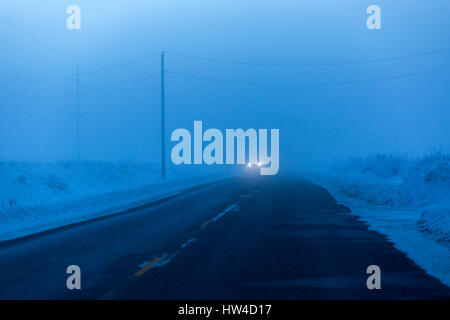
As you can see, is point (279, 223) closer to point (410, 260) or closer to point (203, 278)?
point (410, 260)

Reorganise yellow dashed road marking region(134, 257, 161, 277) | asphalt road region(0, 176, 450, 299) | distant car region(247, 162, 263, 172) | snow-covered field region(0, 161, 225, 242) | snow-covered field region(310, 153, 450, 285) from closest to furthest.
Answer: asphalt road region(0, 176, 450, 299)
yellow dashed road marking region(134, 257, 161, 277)
snow-covered field region(310, 153, 450, 285)
snow-covered field region(0, 161, 225, 242)
distant car region(247, 162, 263, 172)

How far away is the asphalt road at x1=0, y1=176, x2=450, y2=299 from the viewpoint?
8289 mm

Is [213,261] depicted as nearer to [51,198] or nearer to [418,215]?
[418,215]

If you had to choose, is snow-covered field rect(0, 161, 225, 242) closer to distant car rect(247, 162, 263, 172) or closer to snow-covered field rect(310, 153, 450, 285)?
snow-covered field rect(310, 153, 450, 285)

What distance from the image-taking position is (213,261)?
1084 cm

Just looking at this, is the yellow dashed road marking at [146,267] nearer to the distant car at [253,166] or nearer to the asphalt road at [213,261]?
the asphalt road at [213,261]

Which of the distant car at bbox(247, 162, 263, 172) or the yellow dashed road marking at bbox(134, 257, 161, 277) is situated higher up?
the yellow dashed road marking at bbox(134, 257, 161, 277)

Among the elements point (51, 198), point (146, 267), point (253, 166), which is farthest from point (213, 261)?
point (253, 166)

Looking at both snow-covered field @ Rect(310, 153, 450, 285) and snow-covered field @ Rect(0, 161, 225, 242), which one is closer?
snow-covered field @ Rect(310, 153, 450, 285)

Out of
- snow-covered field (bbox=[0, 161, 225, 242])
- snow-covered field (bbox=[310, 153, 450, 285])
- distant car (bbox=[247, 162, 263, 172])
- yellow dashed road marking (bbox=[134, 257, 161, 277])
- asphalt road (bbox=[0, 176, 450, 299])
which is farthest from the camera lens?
distant car (bbox=[247, 162, 263, 172])

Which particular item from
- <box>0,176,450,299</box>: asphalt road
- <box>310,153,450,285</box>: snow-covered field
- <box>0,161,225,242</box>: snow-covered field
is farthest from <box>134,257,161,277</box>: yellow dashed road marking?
<box>0,161,225,242</box>: snow-covered field

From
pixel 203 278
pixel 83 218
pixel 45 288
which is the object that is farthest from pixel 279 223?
pixel 45 288

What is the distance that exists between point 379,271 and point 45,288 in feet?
17.8

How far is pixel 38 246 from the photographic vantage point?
42.5 ft
